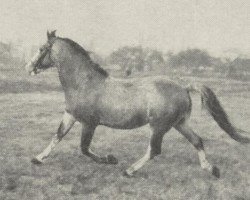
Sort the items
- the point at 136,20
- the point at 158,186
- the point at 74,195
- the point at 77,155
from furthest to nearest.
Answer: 1. the point at 136,20
2. the point at 77,155
3. the point at 158,186
4. the point at 74,195

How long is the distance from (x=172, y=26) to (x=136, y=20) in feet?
1.80

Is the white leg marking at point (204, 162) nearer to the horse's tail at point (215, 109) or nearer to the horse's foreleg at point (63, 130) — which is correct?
the horse's tail at point (215, 109)

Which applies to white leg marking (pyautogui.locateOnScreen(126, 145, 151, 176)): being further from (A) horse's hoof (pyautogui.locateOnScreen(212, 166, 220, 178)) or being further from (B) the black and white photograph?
(A) horse's hoof (pyautogui.locateOnScreen(212, 166, 220, 178))

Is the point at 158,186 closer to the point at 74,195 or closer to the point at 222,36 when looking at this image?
the point at 74,195

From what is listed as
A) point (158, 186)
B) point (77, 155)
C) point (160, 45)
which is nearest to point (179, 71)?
point (160, 45)

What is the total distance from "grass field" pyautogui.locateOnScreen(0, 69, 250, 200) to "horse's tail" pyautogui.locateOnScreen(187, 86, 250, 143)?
329 mm

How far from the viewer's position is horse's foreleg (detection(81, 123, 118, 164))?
13.5 feet

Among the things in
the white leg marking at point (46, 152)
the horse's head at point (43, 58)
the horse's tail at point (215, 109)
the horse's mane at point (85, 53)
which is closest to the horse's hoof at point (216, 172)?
the horse's tail at point (215, 109)

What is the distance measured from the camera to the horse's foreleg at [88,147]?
4.12 metres

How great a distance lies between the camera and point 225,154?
15.6 feet

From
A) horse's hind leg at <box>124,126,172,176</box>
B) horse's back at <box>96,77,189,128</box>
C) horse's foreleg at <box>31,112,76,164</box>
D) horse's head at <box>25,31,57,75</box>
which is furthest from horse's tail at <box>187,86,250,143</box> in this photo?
horse's head at <box>25,31,57,75</box>

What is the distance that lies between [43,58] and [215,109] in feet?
5.12

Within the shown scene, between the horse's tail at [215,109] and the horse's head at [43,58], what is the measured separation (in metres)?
1.24

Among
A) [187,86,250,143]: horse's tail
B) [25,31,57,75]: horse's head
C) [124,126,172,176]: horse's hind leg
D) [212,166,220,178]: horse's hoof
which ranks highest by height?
[25,31,57,75]: horse's head
